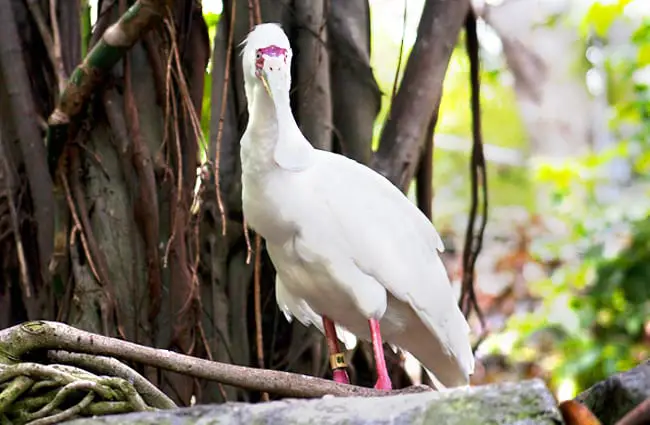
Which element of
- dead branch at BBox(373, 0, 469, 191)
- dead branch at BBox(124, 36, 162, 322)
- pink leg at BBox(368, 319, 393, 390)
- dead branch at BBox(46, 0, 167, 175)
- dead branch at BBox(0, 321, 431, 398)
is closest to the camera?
dead branch at BBox(0, 321, 431, 398)

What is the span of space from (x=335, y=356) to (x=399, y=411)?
1007mm

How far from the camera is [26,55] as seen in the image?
10.2 feet

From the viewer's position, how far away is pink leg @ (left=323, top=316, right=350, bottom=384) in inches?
97.7

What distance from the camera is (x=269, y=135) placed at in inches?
92.7

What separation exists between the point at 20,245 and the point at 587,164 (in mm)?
3295

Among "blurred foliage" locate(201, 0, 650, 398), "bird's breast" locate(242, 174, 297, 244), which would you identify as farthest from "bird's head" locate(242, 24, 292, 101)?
"blurred foliage" locate(201, 0, 650, 398)

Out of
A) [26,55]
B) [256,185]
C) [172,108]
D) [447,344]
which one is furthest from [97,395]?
[26,55]

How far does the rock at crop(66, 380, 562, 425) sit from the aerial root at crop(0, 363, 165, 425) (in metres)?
0.22

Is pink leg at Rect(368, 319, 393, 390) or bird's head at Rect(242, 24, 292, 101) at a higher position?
bird's head at Rect(242, 24, 292, 101)

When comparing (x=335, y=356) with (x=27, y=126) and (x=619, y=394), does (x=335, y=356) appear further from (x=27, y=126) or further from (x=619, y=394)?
(x=27, y=126)

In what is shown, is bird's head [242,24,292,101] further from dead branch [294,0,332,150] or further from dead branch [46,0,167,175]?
dead branch [294,0,332,150]

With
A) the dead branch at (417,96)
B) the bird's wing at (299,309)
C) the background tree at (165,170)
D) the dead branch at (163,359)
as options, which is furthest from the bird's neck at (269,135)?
the dead branch at (417,96)

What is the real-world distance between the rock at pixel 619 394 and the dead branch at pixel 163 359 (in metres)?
0.36

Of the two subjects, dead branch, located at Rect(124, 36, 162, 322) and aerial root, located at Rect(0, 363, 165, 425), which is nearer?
aerial root, located at Rect(0, 363, 165, 425)
